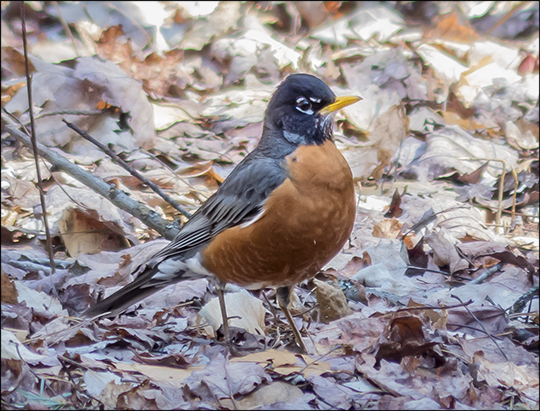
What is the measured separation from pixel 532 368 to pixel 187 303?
1.79 meters

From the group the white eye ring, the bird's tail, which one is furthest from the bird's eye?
the bird's tail

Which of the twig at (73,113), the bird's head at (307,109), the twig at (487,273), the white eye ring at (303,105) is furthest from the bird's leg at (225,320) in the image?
the twig at (73,113)

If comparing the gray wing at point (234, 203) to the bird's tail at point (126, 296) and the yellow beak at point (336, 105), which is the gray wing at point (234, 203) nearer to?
the bird's tail at point (126, 296)

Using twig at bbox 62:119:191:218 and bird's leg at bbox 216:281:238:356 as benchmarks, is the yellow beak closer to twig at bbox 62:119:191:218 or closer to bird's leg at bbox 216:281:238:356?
bird's leg at bbox 216:281:238:356

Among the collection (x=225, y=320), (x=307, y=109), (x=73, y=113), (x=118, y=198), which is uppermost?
(x=307, y=109)

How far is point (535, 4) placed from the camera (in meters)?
10.3

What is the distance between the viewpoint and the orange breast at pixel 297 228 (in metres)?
2.90

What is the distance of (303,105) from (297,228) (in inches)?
29.4

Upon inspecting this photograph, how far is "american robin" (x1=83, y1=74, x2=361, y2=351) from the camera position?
2.92m

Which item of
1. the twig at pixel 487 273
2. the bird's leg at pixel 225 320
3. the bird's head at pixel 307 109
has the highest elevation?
the bird's head at pixel 307 109

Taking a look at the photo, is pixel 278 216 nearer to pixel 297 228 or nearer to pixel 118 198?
pixel 297 228

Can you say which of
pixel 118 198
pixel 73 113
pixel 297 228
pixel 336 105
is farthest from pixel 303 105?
pixel 73 113

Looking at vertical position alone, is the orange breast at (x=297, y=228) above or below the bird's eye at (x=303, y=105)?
below

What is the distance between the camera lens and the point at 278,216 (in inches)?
115
